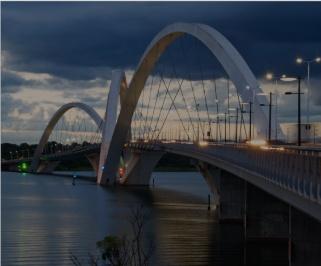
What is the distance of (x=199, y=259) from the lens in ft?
123

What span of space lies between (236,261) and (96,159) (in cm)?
11225

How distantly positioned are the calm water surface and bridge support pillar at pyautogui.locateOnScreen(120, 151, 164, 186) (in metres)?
33.3

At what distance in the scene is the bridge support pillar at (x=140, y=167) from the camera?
11588 centimetres

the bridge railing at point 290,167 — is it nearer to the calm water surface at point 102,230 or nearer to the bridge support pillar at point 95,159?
the calm water surface at point 102,230

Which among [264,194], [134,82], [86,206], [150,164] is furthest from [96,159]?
[264,194]

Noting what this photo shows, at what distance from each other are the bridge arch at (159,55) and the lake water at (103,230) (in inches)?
404

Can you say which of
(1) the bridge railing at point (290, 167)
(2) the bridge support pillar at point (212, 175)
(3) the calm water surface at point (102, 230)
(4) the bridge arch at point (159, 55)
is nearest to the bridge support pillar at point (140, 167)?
(4) the bridge arch at point (159, 55)

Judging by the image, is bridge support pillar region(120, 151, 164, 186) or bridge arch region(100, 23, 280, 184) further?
bridge support pillar region(120, 151, 164, 186)

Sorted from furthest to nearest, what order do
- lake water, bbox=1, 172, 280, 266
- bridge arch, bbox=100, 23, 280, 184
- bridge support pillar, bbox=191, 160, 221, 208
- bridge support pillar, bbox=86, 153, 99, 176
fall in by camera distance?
bridge support pillar, bbox=86, 153, 99, 176
bridge support pillar, bbox=191, 160, 221, 208
bridge arch, bbox=100, 23, 280, 184
lake water, bbox=1, 172, 280, 266

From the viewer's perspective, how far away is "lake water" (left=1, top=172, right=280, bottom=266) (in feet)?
125

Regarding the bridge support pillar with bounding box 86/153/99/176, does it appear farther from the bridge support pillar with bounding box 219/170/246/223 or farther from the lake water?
the bridge support pillar with bounding box 219/170/246/223

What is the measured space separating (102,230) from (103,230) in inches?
2.8

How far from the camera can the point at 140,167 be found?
11806 cm

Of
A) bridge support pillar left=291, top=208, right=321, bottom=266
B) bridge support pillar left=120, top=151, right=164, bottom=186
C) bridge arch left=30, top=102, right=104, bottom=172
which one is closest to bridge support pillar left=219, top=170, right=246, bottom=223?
bridge support pillar left=291, top=208, right=321, bottom=266
